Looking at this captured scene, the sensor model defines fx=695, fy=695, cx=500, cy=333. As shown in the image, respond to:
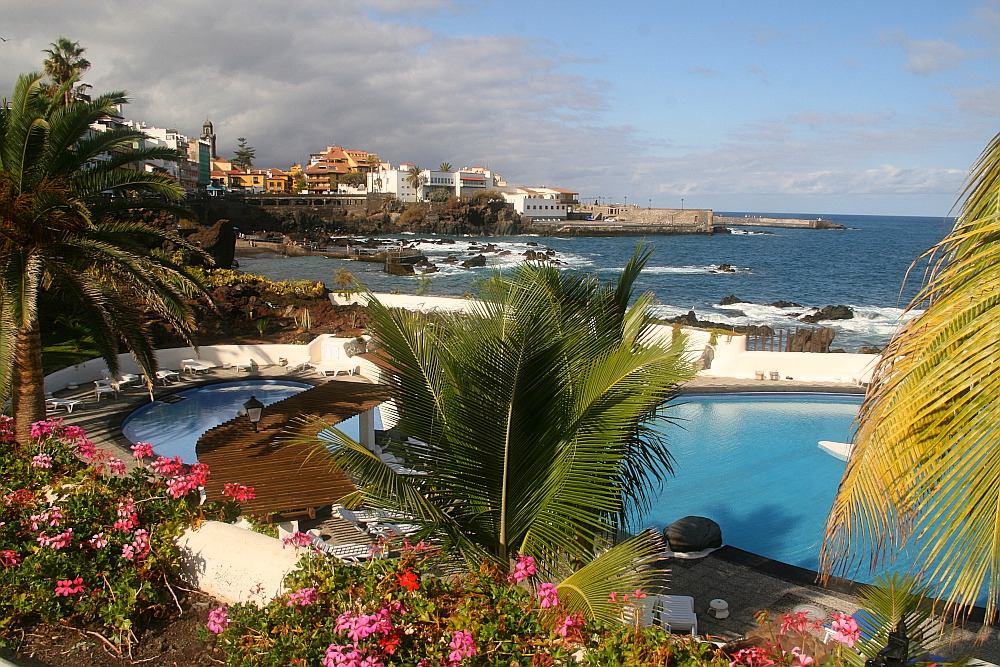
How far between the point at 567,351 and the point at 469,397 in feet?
1.90

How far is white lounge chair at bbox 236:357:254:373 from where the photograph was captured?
1593 cm

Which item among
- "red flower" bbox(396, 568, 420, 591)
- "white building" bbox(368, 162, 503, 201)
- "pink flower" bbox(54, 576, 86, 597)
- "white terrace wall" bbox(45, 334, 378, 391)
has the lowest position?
"white terrace wall" bbox(45, 334, 378, 391)

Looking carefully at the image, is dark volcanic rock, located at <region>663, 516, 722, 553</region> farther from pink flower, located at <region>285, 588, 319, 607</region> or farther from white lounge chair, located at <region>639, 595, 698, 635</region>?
pink flower, located at <region>285, 588, 319, 607</region>

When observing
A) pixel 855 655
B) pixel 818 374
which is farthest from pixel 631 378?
pixel 818 374

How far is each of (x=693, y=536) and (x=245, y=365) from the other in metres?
11.5

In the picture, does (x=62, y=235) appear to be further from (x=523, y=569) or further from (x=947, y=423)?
(x=947, y=423)

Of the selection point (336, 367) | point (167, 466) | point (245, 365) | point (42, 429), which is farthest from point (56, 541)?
point (245, 365)

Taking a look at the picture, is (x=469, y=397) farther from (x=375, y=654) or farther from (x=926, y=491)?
(x=926, y=491)

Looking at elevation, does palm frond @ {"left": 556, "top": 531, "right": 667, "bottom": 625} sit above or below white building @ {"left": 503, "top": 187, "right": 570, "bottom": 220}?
below

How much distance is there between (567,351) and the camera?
3.60m

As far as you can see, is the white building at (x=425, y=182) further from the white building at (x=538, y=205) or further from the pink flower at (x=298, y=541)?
the pink flower at (x=298, y=541)

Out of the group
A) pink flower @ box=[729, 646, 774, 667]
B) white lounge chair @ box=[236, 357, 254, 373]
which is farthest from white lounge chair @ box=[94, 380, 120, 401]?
pink flower @ box=[729, 646, 774, 667]

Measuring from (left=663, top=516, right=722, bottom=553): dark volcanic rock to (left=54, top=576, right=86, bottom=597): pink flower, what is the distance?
6.24 metres

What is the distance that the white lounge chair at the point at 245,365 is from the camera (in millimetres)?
15933
